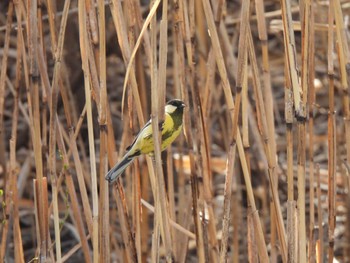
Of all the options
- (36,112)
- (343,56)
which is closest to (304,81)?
(343,56)

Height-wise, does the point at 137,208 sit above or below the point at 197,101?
below

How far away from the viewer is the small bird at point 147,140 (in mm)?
1376

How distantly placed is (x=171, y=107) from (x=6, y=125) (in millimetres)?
2206

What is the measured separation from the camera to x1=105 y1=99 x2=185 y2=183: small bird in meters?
1.38

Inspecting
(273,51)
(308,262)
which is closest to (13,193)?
(308,262)

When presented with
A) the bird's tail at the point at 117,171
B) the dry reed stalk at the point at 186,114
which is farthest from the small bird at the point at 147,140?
the dry reed stalk at the point at 186,114

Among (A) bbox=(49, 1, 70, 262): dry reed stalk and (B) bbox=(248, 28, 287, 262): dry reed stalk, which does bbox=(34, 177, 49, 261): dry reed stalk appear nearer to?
(A) bbox=(49, 1, 70, 262): dry reed stalk

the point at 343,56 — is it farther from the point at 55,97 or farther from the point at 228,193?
the point at 55,97

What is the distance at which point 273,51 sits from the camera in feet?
12.8

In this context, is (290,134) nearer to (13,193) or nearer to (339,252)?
(13,193)

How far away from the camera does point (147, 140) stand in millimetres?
1377

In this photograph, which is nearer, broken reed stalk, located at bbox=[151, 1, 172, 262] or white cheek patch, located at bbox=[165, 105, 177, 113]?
broken reed stalk, located at bbox=[151, 1, 172, 262]

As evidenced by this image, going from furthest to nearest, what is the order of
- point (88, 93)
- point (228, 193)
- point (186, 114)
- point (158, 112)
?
point (186, 114) → point (228, 193) → point (88, 93) → point (158, 112)

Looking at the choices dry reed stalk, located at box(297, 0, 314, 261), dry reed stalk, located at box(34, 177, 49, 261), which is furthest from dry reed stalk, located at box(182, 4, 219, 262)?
dry reed stalk, located at box(34, 177, 49, 261)
